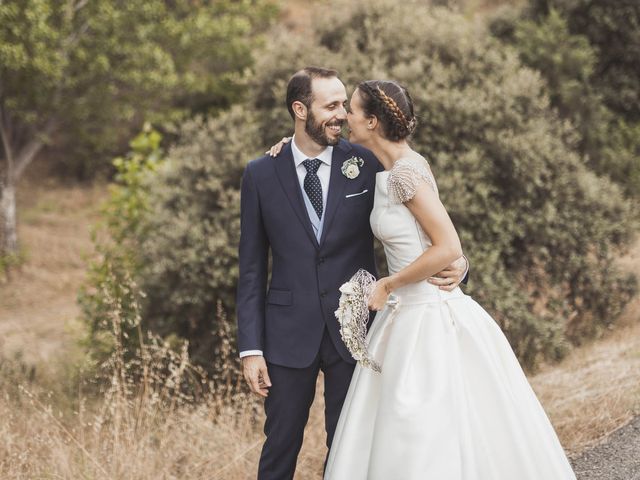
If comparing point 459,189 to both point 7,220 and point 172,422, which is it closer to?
point 172,422

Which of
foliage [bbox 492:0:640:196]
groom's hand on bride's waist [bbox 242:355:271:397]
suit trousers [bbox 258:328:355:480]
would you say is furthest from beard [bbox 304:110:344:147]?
foliage [bbox 492:0:640:196]

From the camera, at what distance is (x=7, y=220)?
15562 millimetres

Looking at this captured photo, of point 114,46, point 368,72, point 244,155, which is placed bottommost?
point 244,155

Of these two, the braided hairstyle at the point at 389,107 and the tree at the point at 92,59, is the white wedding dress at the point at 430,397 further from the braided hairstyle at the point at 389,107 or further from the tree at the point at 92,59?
the tree at the point at 92,59

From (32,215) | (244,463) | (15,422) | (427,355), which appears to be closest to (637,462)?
(427,355)

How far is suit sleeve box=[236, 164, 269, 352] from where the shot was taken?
3359 millimetres

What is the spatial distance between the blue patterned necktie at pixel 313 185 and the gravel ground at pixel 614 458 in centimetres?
211

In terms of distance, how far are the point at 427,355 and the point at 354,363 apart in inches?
17.2

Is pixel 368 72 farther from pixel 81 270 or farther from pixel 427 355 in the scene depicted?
pixel 81 270

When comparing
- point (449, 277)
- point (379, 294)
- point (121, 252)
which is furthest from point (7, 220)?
point (449, 277)

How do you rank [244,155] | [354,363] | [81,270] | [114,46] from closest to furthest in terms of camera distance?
[354,363] < [244,155] < [114,46] < [81,270]

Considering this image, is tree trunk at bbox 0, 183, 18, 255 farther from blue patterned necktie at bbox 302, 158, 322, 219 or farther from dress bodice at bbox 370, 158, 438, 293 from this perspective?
dress bodice at bbox 370, 158, 438, 293

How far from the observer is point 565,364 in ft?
21.3

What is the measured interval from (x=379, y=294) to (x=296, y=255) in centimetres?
46
